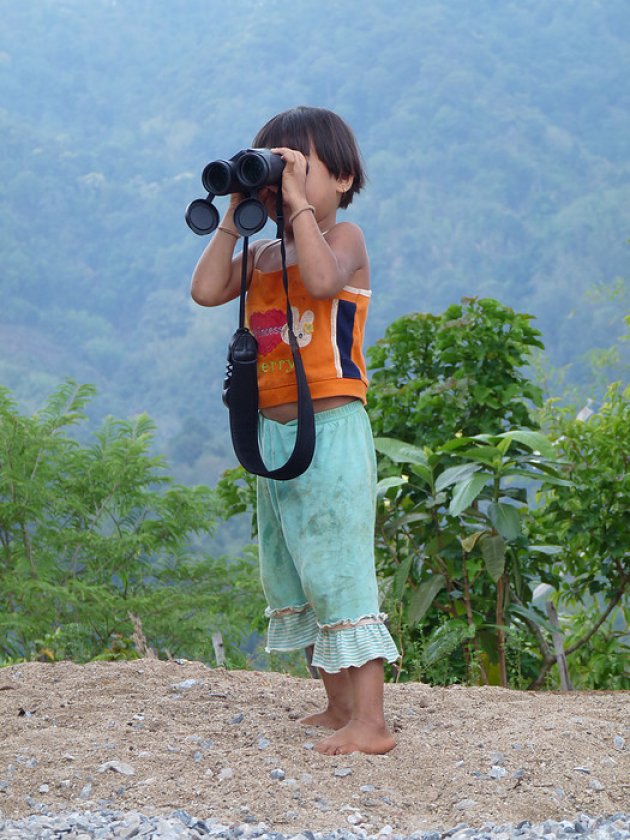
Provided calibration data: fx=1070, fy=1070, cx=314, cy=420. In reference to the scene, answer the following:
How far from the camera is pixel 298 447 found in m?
2.24

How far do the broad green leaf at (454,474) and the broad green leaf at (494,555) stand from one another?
218 millimetres

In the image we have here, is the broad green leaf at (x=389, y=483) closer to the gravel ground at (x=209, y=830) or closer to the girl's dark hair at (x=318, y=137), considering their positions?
the girl's dark hair at (x=318, y=137)

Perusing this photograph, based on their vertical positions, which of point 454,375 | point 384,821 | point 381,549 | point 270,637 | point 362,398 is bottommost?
point 384,821

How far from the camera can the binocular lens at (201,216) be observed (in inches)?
90.0

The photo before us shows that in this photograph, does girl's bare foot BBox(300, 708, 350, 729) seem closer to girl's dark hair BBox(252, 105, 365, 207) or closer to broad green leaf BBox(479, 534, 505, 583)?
broad green leaf BBox(479, 534, 505, 583)

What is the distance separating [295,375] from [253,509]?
2.02 m

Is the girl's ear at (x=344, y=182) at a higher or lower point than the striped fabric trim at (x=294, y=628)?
higher

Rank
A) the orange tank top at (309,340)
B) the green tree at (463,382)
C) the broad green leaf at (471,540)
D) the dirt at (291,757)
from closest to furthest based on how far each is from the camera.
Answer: the dirt at (291,757) → the orange tank top at (309,340) → the broad green leaf at (471,540) → the green tree at (463,382)

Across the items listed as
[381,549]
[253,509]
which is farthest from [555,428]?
[253,509]

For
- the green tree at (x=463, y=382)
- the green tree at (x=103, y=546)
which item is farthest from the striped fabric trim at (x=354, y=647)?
the green tree at (x=103, y=546)

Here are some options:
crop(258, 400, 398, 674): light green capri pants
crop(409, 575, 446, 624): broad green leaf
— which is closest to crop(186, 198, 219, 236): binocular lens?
crop(258, 400, 398, 674): light green capri pants

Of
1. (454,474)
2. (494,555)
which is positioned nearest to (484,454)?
(454,474)

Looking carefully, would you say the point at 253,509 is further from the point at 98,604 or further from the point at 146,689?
the point at 146,689

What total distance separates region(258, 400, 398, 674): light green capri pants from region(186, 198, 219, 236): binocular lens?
462 millimetres
